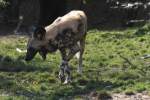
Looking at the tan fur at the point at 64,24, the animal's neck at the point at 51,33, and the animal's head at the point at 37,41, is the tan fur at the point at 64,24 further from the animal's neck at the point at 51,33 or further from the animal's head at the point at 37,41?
the animal's head at the point at 37,41

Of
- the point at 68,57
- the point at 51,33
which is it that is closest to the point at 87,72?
the point at 68,57

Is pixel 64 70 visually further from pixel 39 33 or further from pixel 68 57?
pixel 39 33

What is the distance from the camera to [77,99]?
916cm

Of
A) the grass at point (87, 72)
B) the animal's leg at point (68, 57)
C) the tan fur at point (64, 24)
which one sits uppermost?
the tan fur at point (64, 24)

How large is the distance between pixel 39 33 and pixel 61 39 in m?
0.48

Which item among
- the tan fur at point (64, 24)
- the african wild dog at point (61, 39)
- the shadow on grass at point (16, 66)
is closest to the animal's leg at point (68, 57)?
the african wild dog at point (61, 39)

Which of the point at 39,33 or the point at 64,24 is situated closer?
the point at 39,33

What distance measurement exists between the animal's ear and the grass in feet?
3.04

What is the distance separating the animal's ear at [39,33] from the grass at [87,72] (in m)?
0.93

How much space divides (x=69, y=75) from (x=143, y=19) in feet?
37.7

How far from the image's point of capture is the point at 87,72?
1169 cm

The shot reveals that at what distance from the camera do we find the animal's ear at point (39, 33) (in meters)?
10.1

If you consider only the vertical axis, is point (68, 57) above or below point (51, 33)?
below

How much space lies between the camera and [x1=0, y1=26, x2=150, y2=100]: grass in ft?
32.0
